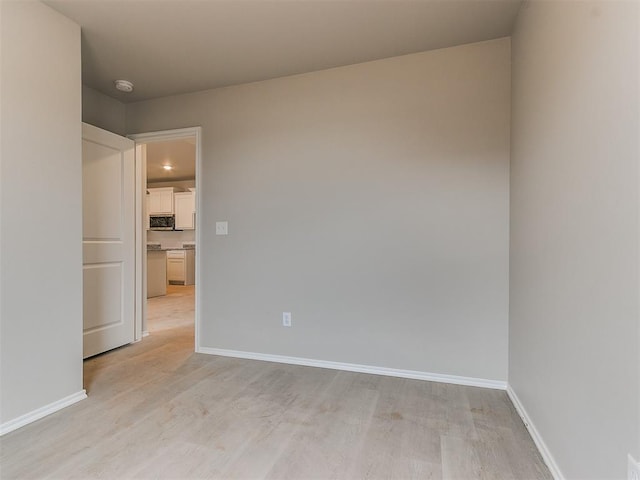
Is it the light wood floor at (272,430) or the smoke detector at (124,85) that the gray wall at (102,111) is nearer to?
the smoke detector at (124,85)

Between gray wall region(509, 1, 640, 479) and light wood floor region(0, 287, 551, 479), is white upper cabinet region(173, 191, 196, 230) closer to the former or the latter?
light wood floor region(0, 287, 551, 479)

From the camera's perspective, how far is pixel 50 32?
194cm

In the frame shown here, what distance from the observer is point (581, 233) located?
121cm

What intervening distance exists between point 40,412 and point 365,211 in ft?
7.53

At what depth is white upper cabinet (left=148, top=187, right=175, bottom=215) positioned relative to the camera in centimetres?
756

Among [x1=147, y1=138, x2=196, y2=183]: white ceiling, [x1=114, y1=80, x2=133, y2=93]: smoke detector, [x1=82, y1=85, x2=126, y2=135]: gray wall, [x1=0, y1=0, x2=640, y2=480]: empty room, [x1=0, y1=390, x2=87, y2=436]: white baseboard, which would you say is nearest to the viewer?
[x1=0, y1=0, x2=640, y2=480]: empty room

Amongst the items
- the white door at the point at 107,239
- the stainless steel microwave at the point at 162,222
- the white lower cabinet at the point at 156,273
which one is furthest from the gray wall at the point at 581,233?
the stainless steel microwave at the point at 162,222

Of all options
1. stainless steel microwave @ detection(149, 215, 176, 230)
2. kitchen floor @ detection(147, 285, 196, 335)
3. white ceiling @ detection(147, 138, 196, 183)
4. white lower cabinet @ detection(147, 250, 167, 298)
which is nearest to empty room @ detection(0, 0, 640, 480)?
kitchen floor @ detection(147, 285, 196, 335)

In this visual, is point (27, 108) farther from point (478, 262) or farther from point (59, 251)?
point (478, 262)

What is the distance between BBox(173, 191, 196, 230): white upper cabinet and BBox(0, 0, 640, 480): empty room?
162 inches

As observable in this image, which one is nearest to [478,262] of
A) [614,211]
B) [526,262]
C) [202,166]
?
[526,262]

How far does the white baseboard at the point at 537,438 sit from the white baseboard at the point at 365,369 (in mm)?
189

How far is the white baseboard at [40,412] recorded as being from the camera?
174 centimetres

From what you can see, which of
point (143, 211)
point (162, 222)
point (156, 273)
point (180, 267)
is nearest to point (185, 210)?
point (162, 222)
